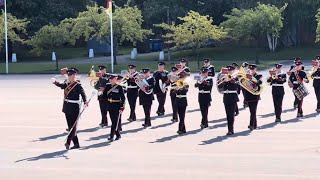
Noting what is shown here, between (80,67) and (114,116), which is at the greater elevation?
(80,67)

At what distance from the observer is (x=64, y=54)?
6103cm

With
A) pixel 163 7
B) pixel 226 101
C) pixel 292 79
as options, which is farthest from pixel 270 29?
pixel 226 101

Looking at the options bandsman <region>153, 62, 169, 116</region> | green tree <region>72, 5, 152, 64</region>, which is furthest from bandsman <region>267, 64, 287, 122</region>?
green tree <region>72, 5, 152, 64</region>

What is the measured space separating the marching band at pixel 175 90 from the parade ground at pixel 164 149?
391 millimetres

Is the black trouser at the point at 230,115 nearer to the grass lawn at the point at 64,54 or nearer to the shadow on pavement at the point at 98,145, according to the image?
the shadow on pavement at the point at 98,145

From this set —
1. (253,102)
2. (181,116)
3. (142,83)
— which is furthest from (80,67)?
(181,116)

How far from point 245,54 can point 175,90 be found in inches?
1411

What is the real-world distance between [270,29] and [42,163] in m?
34.6

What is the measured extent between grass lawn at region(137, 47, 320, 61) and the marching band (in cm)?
2916

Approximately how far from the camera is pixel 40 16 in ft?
180

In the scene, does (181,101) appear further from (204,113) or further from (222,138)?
(222,138)

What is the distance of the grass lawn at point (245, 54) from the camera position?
49.8m

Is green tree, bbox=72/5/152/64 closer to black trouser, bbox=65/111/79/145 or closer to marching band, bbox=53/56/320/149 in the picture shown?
marching band, bbox=53/56/320/149

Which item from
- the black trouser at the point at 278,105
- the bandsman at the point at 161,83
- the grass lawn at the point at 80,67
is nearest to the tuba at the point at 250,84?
the black trouser at the point at 278,105
